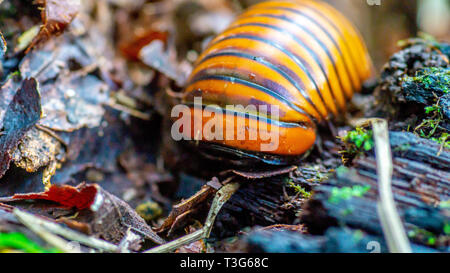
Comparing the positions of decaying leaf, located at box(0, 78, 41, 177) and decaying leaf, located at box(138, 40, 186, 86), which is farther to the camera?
decaying leaf, located at box(138, 40, 186, 86)

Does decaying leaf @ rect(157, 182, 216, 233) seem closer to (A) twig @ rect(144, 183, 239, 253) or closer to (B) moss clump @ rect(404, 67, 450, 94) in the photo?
(A) twig @ rect(144, 183, 239, 253)

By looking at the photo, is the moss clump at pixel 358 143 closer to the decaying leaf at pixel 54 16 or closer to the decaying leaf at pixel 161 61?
the decaying leaf at pixel 161 61

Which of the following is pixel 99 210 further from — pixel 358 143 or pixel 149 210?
pixel 358 143

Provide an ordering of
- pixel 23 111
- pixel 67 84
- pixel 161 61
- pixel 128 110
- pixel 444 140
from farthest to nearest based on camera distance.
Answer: pixel 161 61, pixel 128 110, pixel 67 84, pixel 23 111, pixel 444 140
